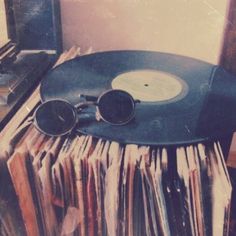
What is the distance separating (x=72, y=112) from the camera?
74 cm

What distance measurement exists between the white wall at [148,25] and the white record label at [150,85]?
27cm

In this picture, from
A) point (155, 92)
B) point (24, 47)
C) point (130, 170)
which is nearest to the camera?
point (130, 170)

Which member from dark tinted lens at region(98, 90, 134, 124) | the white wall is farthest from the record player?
dark tinted lens at region(98, 90, 134, 124)

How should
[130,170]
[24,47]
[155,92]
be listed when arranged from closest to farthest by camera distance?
1. [130,170]
2. [155,92]
3. [24,47]

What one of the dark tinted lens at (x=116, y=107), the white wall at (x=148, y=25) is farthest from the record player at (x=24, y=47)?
the dark tinted lens at (x=116, y=107)

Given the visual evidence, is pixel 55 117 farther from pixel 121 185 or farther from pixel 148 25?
pixel 148 25

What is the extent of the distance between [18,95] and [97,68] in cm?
22

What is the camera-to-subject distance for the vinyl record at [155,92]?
0.73 m

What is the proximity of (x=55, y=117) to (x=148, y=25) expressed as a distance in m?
0.59

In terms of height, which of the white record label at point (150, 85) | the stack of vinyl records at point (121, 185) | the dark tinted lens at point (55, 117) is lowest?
the stack of vinyl records at point (121, 185)

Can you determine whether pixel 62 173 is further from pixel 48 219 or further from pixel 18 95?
pixel 18 95

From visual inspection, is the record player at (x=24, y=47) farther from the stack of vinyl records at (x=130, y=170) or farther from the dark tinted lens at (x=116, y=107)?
the dark tinted lens at (x=116, y=107)

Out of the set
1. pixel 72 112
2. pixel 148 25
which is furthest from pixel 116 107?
pixel 148 25

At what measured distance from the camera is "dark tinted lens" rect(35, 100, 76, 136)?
0.74 meters
